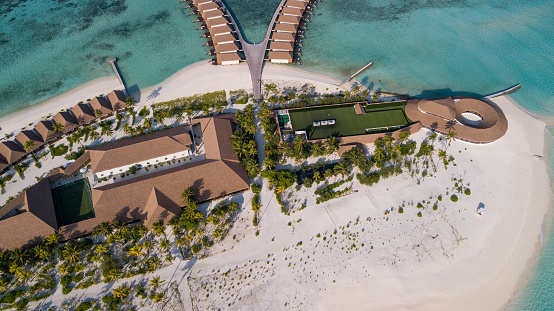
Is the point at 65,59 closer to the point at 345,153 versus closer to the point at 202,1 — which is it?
the point at 202,1

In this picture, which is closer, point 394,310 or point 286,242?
point 394,310

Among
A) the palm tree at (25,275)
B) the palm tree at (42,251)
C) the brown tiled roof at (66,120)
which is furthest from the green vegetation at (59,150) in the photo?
the palm tree at (25,275)

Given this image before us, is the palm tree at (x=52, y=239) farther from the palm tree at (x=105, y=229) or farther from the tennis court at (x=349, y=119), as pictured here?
the tennis court at (x=349, y=119)

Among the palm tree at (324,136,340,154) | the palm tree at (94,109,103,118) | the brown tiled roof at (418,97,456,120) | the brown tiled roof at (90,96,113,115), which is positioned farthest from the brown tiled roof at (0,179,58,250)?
the brown tiled roof at (418,97,456,120)

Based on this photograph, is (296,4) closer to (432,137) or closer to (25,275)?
(432,137)

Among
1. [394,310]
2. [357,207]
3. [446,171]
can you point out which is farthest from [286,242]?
[446,171]

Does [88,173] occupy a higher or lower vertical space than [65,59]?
lower

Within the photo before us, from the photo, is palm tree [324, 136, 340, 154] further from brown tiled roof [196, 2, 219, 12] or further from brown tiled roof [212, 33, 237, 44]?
brown tiled roof [196, 2, 219, 12]
